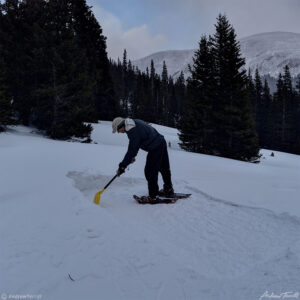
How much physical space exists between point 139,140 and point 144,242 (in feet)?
7.01

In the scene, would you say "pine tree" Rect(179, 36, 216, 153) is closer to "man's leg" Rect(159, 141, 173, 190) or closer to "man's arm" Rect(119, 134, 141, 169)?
"man's leg" Rect(159, 141, 173, 190)

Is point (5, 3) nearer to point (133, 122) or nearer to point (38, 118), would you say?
point (38, 118)

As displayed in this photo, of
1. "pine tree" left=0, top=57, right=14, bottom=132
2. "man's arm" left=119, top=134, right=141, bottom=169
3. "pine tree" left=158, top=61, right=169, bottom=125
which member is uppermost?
"pine tree" left=158, top=61, right=169, bottom=125

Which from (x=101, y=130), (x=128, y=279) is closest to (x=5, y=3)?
(x=101, y=130)

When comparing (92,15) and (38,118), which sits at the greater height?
(92,15)

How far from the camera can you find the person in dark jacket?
14.4 feet

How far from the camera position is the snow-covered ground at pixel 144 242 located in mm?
2066

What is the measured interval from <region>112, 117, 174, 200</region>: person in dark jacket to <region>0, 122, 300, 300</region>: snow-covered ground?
0.57 m

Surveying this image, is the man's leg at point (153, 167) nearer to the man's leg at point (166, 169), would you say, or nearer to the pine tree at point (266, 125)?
the man's leg at point (166, 169)

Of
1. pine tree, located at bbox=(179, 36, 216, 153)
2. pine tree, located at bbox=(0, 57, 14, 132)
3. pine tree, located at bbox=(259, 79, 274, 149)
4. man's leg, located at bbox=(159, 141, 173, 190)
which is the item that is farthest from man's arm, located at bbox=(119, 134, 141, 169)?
pine tree, located at bbox=(259, 79, 274, 149)

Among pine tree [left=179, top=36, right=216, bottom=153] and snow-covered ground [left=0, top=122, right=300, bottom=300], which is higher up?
pine tree [left=179, top=36, right=216, bottom=153]

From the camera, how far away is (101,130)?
2044cm

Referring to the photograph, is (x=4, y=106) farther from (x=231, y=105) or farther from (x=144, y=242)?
(x=231, y=105)

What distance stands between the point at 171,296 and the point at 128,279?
47cm
